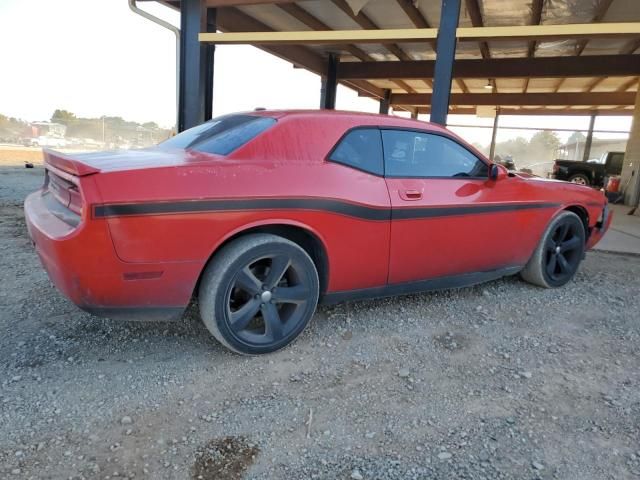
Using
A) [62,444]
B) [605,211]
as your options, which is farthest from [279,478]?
[605,211]

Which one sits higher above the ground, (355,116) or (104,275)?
(355,116)

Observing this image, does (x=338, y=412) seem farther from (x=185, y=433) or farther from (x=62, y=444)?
(x=62, y=444)

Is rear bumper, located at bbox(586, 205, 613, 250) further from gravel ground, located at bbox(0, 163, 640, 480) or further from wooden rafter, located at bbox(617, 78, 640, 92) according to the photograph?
wooden rafter, located at bbox(617, 78, 640, 92)

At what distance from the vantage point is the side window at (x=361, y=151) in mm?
2947

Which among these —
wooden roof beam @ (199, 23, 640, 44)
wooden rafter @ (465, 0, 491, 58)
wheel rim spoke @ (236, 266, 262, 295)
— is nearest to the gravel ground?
wheel rim spoke @ (236, 266, 262, 295)

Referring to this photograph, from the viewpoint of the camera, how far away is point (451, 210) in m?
3.31

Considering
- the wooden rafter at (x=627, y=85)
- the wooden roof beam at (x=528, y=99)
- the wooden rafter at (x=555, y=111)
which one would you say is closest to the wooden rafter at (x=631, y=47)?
the wooden rafter at (x=627, y=85)

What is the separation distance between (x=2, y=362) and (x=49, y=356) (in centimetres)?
22

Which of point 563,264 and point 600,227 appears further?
point 600,227

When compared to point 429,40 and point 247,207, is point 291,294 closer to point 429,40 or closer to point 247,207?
point 247,207

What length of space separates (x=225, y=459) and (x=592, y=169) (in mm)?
18480

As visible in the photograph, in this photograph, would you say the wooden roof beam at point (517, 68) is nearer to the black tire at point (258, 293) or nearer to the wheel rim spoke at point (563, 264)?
the wheel rim spoke at point (563, 264)

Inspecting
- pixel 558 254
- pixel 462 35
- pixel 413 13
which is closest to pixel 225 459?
pixel 558 254

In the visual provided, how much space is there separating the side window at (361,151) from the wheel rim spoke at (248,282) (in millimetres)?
894
